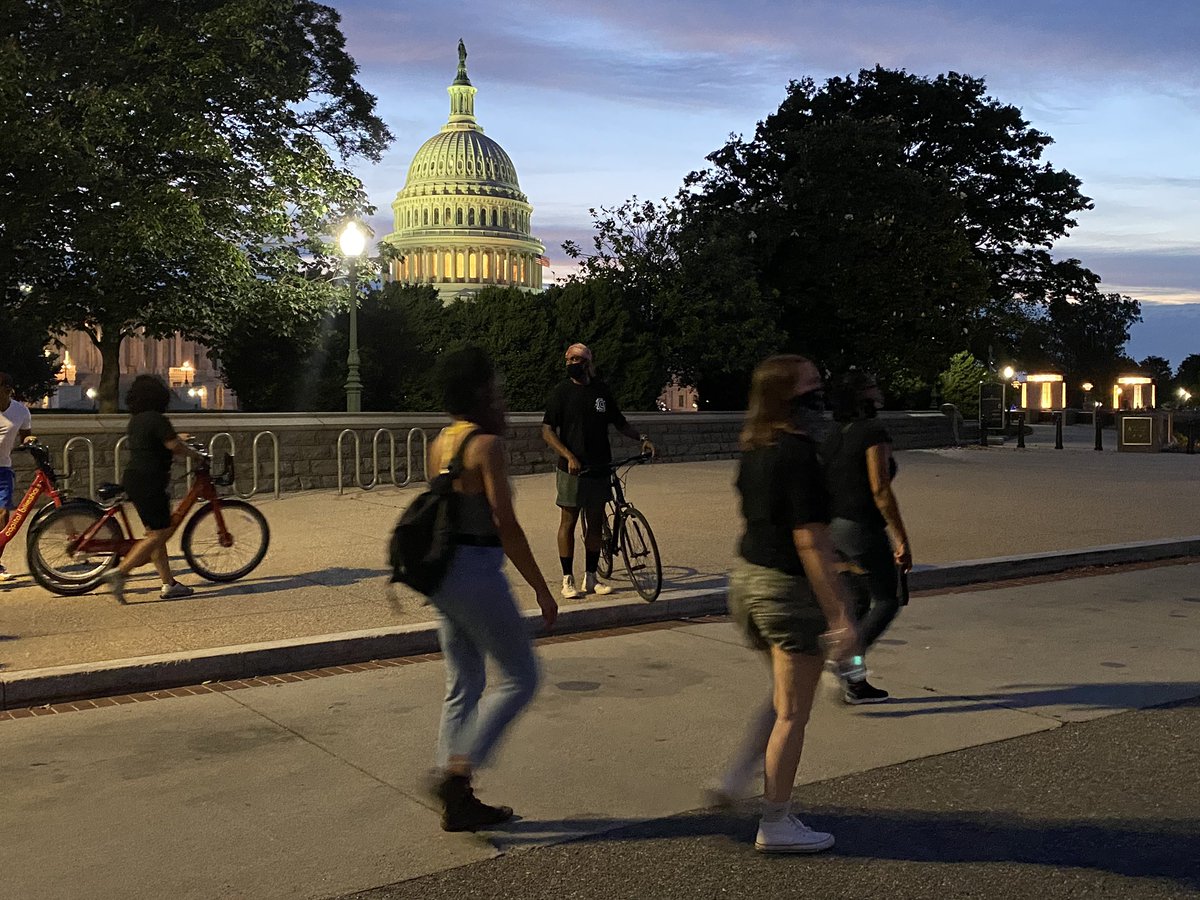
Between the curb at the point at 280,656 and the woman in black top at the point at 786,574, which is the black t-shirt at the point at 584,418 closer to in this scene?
the curb at the point at 280,656

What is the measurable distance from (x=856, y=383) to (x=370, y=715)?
3029 millimetres

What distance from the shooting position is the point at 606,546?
9.55 meters

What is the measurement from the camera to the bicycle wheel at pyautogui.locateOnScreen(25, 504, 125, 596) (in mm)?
9281

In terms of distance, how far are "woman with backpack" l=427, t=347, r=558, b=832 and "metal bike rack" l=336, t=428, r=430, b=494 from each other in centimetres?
1242

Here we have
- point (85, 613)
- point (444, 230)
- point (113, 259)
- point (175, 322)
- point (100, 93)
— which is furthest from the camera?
point (444, 230)

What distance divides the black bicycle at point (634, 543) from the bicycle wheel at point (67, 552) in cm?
373

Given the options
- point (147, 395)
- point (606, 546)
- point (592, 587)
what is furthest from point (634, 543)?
point (147, 395)

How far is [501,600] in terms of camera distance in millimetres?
4473

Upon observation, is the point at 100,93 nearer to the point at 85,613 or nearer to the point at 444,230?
the point at 85,613

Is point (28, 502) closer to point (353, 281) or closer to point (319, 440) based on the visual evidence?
point (319, 440)

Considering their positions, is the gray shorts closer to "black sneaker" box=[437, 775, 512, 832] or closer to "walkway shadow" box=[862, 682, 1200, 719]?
"walkway shadow" box=[862, 682, 1200, 719]

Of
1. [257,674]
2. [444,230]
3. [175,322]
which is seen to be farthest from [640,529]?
[444,230]

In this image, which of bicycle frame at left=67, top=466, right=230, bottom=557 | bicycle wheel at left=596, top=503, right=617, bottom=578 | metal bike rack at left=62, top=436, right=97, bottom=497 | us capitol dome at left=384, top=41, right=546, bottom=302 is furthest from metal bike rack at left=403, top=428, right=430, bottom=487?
us capitol dome at left=384, top=41, right=546, bottom=302

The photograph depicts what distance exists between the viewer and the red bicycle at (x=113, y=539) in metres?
9.33
